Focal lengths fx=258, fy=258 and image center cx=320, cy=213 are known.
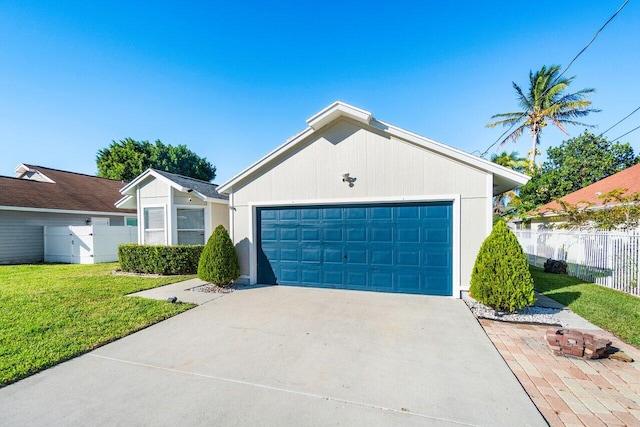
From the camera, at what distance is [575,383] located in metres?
3.07

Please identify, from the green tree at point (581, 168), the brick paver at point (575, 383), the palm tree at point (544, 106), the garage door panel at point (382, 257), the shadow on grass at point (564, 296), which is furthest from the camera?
the palm tree at point (544, 106)

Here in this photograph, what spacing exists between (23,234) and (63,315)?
13.2 meters

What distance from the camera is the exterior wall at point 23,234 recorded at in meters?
13.0

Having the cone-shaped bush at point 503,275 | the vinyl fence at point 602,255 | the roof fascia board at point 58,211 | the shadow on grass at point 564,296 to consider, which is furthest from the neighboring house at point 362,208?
the roof fascia board at point 58,211

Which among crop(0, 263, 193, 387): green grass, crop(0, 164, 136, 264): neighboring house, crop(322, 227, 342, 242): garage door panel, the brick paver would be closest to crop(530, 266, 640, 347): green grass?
the brick paver

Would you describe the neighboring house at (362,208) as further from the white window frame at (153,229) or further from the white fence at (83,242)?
the white fence at (83,242)

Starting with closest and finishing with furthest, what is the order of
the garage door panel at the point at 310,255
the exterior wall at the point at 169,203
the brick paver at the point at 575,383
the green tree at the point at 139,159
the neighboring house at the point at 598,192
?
the brick paver at the point at 575,383 < the garage door panel at the point at 310,255 < the exterior wall at the point at 169,203 < the neighboring house at the point at 598,192 < the green tree at the point at 139,159

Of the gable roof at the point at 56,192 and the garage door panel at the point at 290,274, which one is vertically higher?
the gable roof at the point at 56,192

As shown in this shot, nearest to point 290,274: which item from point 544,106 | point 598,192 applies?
point 598,192

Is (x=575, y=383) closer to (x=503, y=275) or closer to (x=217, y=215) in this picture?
(x=503, y=275)

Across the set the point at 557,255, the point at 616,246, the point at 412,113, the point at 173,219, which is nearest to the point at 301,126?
the point at 173,219

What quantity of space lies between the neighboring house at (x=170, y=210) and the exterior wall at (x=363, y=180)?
10.5 ft

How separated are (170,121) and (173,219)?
936cm

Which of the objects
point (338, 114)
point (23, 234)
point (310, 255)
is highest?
point (338, 114)
